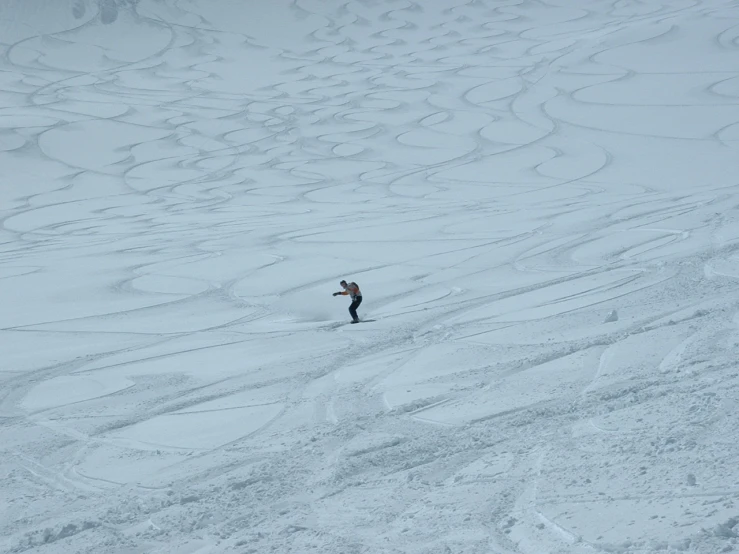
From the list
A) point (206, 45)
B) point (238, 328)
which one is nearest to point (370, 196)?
point (238, 328)

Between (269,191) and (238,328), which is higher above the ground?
(238,328)

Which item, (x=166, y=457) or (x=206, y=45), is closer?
(x=166, y=457)

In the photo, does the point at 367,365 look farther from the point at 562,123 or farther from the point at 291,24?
the point at 291,24

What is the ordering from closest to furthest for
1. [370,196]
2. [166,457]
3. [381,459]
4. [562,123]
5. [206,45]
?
1. [381,459]
2. [166,457]
3. [370,196]
4. [562,123]
5. [206,45]

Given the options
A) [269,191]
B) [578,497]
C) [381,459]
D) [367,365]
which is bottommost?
[269,191]

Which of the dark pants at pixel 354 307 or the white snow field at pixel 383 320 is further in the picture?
the dark pants at pixel 354 307

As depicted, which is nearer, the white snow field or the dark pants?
the white snow field

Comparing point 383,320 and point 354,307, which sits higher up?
point 354,307

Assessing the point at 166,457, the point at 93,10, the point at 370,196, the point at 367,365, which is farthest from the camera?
the point at 93,10
